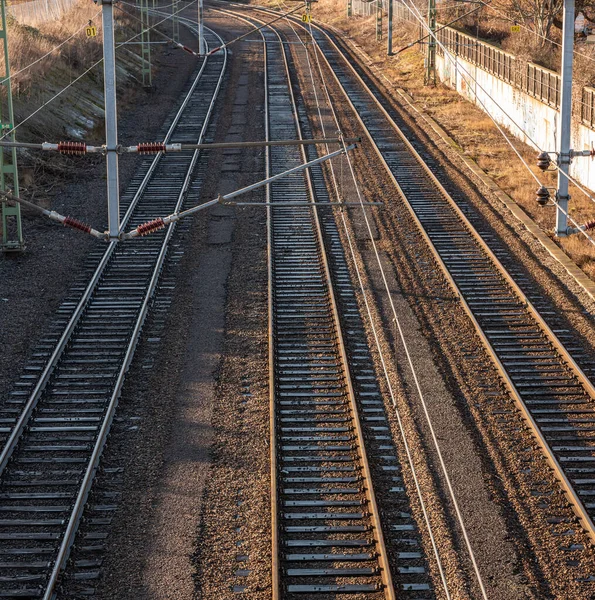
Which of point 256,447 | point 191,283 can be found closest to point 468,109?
point 191,283

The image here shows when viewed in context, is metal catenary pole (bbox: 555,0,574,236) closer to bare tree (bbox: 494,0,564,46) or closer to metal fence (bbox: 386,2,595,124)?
metal fence (bbox: 386,2,595,124)

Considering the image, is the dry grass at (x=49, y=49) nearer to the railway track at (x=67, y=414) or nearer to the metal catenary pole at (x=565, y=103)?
the railway track at (x=67, y=414)

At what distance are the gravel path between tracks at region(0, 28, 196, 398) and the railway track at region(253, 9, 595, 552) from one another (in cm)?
771

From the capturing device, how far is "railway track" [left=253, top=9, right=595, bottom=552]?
12875 millimetres

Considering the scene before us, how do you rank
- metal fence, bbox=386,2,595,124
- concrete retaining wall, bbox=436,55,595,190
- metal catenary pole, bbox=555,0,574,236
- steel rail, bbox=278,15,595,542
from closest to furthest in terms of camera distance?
1. steel rail, bbox=278,15,595,542
2. metal catenary pole, bbox=555,0,574,236
3. concrete retaining wall, bbox=436,55,595,190
4. metal fence, bbox=386,2,595,124

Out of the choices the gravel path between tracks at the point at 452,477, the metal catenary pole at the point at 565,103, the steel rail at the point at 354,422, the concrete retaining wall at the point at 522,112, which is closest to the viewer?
the steel rail at the point at 354,422

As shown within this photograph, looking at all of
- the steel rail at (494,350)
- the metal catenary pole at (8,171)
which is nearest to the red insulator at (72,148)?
the metal catenary pole at (8,171)

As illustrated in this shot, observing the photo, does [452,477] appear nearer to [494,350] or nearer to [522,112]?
[494,350]

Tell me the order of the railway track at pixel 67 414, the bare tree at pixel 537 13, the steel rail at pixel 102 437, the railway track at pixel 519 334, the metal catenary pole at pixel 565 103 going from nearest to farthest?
the steel rail at pixel 102 437, the railway track at pixel 67 414, the railway track at pixel 519 334, the metal catenary pole at pixel 565 103, the bare tree at pixel 537 13

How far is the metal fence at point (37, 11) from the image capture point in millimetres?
42878

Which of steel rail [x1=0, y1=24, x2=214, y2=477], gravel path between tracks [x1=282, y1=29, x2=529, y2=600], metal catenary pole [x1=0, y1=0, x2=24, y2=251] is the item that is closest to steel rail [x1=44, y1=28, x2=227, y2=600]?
steel rail [x1=0, y1=24, x2=214, y2=477]

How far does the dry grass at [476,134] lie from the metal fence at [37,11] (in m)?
15.9

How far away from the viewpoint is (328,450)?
13.0 m

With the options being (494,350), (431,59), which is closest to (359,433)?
(494,350)
